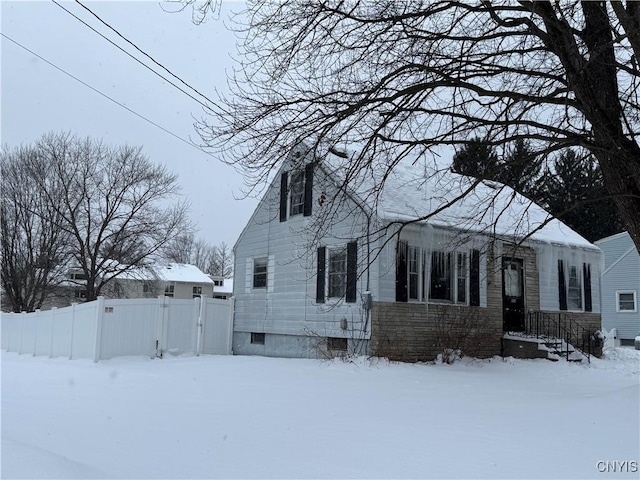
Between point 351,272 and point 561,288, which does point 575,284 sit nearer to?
point 561,288

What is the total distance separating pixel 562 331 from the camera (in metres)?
17.4

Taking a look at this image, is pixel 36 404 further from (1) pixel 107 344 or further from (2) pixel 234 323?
(2) pixel 234 323

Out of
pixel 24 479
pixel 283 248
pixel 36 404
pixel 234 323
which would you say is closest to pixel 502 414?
pixel 24 479

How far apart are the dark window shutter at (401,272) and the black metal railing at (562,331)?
4.50m

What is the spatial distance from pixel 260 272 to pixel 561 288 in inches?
366

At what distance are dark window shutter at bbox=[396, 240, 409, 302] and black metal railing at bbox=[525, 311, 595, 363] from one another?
4.50m

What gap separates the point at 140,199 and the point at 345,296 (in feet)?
66.3

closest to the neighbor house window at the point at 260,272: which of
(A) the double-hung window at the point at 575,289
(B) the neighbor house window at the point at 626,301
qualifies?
(A) the double-hung window at the point at 575,289

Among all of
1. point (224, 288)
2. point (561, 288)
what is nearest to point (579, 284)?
point (561, 288)

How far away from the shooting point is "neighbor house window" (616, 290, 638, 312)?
29078 millimetres

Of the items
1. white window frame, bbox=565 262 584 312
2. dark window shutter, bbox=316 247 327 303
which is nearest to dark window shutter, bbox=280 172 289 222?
dark window shutter, bbox=316 247 327 303

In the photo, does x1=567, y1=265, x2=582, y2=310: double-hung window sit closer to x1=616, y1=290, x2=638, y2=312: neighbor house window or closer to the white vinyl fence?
the white vinyl fence

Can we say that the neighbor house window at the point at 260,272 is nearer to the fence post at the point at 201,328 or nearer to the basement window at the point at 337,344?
the fence post at the point at 201,328

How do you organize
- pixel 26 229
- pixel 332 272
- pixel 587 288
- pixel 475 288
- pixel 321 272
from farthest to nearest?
pixel 26 229 → pixel 587 288 → pixel 475 288 → pixel 321 272 → pixel 332 272
